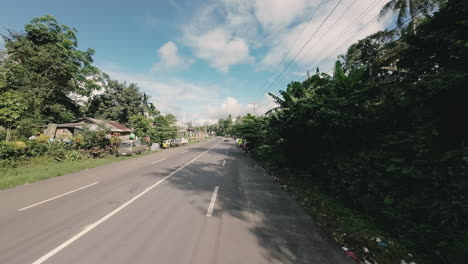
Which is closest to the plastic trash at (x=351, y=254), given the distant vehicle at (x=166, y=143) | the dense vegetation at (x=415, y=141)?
the dense vegetation at (x=415, y=141)

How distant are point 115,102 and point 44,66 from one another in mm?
16686

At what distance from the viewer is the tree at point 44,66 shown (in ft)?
71.7

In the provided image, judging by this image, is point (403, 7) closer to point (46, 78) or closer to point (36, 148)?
point (36, 148)

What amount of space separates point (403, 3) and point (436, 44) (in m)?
19.2

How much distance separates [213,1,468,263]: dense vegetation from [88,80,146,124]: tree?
43.3 meters

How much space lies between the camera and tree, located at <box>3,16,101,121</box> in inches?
860

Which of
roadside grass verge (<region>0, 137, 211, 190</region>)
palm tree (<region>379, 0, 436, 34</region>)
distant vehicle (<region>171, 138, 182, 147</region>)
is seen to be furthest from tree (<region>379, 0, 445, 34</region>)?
distant vehicle (<region>171, 138, 182, 147</region>)

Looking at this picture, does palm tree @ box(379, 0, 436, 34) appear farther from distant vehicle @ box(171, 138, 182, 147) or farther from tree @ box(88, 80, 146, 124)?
tree @ box(88, 80, 146, 124)

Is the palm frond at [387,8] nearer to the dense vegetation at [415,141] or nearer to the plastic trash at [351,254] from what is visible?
the dense vegetation at [415,141]

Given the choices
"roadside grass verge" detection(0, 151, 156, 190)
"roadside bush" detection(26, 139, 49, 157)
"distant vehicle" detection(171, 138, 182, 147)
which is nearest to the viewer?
"roadside grass verge" detection(0, 151, 156, 190)

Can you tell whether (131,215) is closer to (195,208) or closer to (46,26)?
(195,208)

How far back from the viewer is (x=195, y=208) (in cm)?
535

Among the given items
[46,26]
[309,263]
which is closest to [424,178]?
[309,263]

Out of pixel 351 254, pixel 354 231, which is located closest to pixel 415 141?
pixel 354 231
